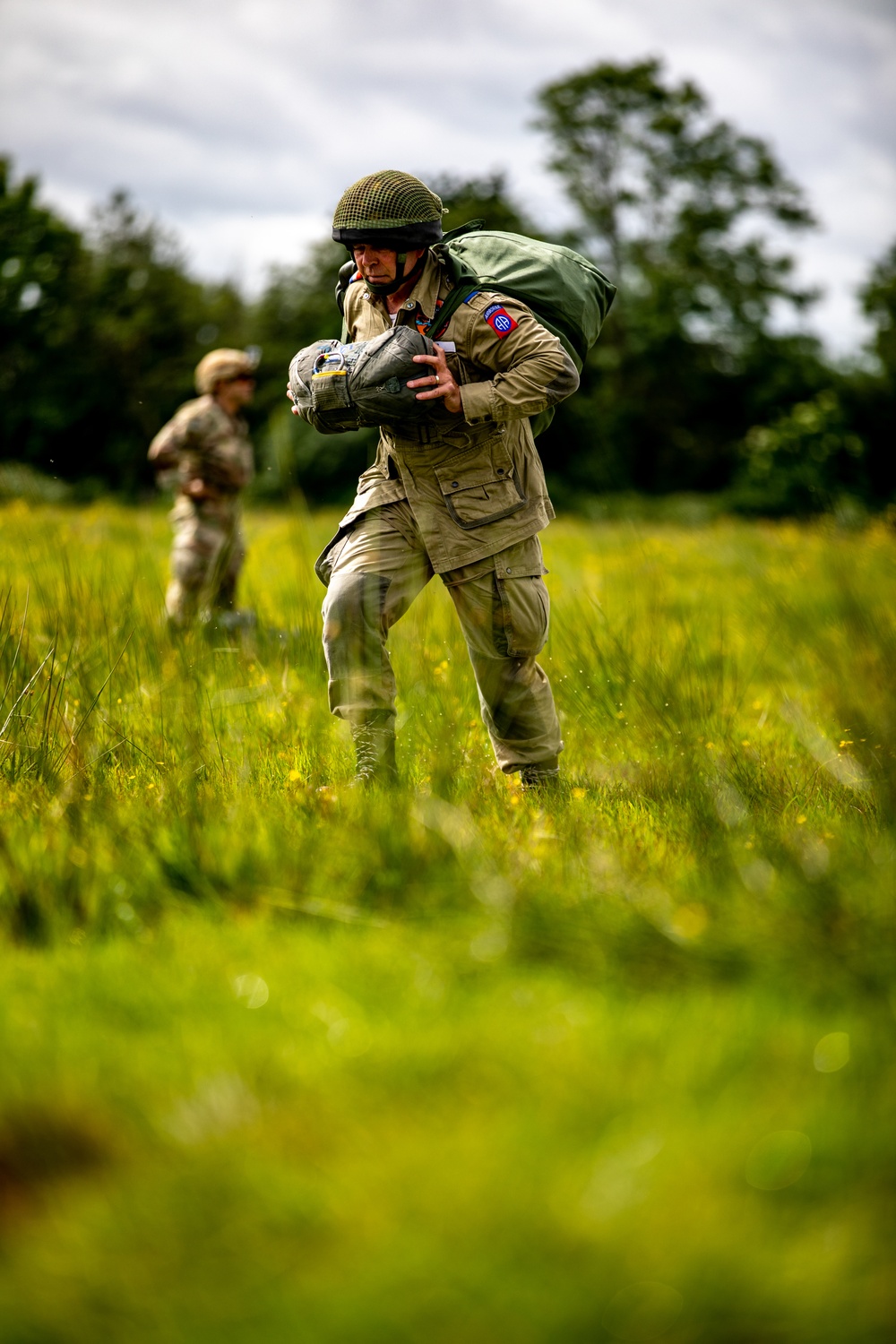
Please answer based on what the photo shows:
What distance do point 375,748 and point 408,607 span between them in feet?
1.75

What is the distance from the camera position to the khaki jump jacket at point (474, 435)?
387 centimetres

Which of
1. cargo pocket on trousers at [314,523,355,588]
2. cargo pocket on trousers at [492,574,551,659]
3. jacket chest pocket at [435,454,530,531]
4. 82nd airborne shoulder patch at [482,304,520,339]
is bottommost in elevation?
cargo pocket on trousers at [492,574,551,659]

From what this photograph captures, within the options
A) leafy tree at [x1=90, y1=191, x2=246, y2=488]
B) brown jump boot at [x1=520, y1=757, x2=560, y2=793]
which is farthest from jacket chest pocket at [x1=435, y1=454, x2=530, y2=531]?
leafy tree at [x1=90, y1=191, x2=246, y2=488]

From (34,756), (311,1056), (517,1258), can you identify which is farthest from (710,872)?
(34,756)

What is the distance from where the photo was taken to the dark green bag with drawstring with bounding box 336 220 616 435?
3.98m

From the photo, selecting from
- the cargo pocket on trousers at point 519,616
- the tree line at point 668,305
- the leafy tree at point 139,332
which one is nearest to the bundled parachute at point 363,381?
the cargo pocket on trousers at point 519,616

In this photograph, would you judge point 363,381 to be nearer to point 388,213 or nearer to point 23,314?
point 388,213

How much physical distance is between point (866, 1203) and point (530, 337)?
282 cm

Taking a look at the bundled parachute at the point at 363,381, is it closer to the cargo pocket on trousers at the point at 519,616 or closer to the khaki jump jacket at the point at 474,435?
the khaki jump jacket at the point at 474,435

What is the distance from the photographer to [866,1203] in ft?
5.87

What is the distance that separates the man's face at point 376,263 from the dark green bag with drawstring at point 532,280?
7.1 inches

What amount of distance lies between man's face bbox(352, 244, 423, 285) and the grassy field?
147 cm

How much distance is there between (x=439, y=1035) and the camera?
224 cm

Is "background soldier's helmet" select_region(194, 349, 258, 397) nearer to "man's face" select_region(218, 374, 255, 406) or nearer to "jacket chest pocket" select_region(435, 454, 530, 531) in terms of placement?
"man's face" select_region(218, 374, 255, 406)
